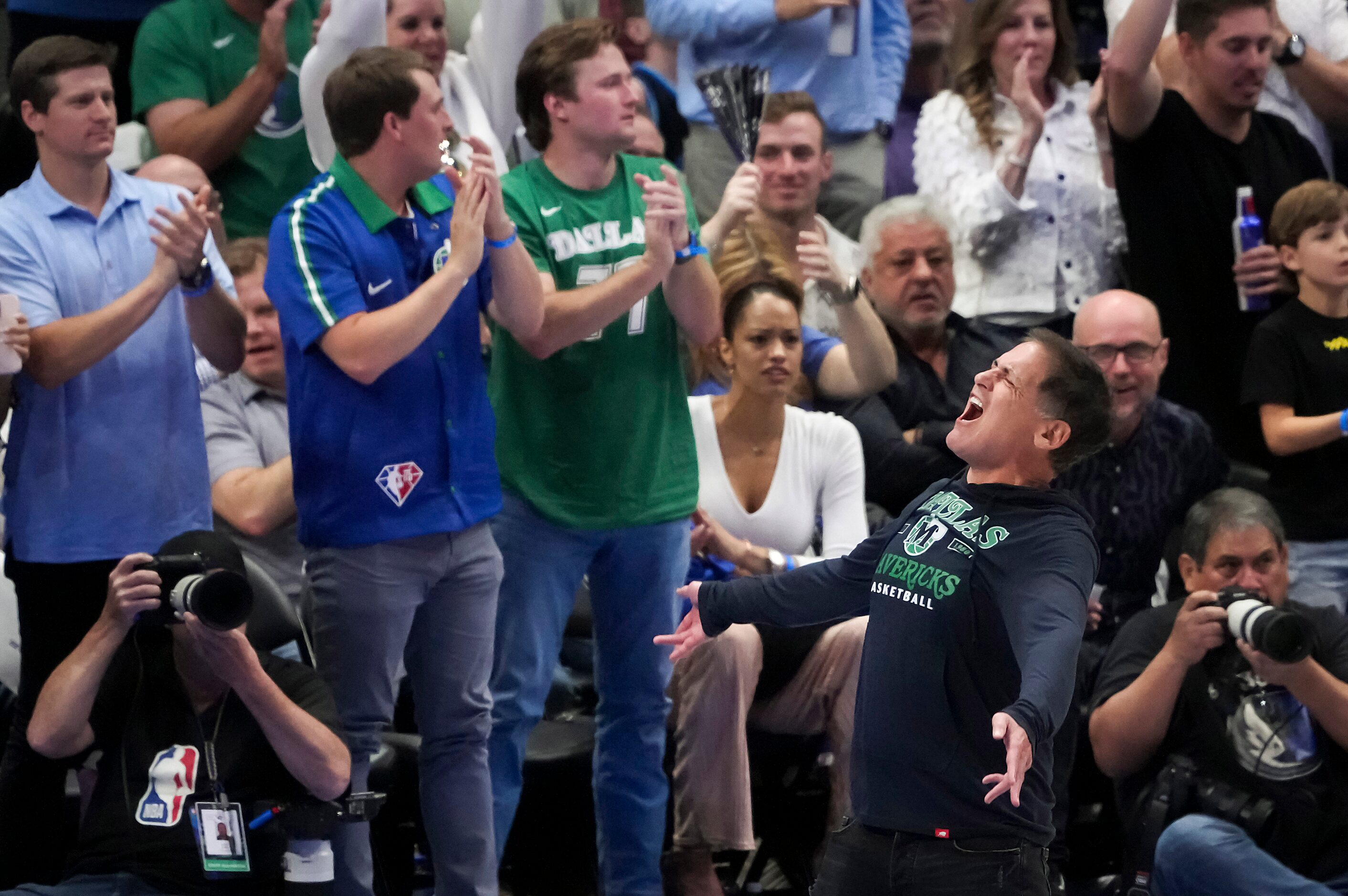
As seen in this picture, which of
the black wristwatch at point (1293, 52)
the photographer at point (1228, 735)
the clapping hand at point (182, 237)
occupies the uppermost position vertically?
the black wristwatch at point (1293, 52)

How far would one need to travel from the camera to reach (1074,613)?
A: 2674mm

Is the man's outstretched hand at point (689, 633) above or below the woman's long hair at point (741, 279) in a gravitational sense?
below

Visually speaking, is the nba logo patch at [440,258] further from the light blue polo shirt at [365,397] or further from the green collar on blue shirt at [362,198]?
the green collar on blue shirt at [362,198]

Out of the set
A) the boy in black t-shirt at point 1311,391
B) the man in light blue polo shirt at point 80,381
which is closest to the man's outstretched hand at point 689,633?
the man in light blue polo shirt at point 80,381

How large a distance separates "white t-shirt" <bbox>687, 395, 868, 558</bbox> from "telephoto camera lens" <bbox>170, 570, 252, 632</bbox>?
142cm

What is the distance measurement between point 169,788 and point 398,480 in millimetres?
747

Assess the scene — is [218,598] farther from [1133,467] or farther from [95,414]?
[1133,467]

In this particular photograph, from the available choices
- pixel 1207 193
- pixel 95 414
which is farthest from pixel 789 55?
pixel 95 414

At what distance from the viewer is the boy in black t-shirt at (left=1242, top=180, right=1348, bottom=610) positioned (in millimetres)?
4910

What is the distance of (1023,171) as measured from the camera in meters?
5.29

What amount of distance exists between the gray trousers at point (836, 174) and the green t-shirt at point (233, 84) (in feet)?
3.92

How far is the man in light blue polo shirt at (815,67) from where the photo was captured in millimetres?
5504

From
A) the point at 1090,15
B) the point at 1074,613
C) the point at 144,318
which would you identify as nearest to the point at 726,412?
the point at 144,318

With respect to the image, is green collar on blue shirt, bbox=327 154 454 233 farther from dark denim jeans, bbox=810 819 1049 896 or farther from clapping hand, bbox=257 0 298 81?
dark denim jeans, bbox=810 819 1049 896
